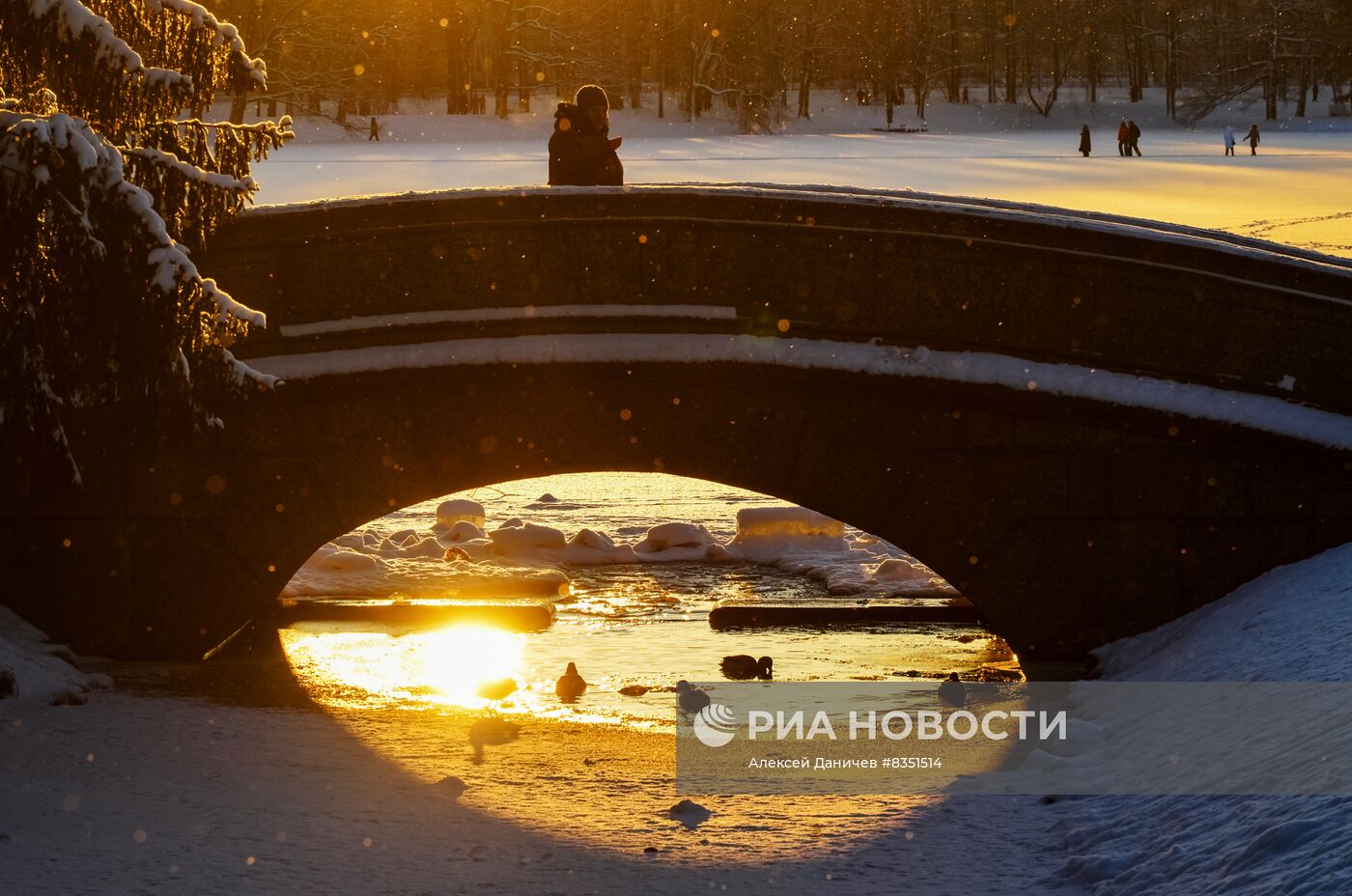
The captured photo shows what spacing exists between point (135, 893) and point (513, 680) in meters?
4.48

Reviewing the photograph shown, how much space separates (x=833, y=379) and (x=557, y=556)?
664cm

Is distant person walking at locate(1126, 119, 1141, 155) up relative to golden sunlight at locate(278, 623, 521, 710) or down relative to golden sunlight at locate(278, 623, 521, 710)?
up

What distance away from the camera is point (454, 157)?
42.6m

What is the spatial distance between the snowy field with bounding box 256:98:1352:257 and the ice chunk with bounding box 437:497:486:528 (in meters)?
4.76

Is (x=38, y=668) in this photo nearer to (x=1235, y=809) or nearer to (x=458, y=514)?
(x=1235, y=809)

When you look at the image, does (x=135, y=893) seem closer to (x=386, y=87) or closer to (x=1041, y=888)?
(x=1041, y=888)

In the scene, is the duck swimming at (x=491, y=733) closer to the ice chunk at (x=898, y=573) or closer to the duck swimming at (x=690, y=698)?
the duck swimming at (x=690, y=698)

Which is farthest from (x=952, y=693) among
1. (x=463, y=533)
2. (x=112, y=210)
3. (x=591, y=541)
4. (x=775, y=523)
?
(x=463, y=533)

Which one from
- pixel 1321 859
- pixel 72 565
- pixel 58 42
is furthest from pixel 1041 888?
pixel 72 565

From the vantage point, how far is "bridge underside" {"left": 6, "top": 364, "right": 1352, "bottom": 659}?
32.7ft

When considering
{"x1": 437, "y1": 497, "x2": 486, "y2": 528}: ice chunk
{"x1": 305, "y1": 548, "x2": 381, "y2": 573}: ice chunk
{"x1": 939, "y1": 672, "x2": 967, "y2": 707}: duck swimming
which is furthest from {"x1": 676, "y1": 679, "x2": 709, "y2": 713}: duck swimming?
{"x1": 437, "y1": 497, "x2": 486, "y2": 528}: ice chunk

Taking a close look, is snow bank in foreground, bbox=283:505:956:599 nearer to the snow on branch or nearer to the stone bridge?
the stone bridge

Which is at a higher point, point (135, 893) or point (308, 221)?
point (308, 221)

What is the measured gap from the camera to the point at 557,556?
53.1ft
